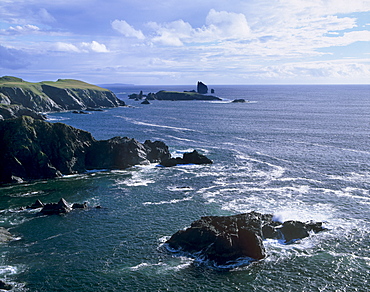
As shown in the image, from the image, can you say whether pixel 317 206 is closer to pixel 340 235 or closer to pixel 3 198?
pixel 340 235

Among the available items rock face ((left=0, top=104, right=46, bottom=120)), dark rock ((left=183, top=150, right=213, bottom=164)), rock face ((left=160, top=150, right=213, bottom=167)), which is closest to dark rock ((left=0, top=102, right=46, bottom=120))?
rock face ((left=0, top=104, right=46, bottom=120))

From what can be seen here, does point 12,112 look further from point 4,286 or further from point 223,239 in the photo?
point 223,239

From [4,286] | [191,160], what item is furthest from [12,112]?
[4,286]

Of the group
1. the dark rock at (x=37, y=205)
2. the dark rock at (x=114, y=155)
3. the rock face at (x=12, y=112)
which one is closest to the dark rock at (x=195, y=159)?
the dark rock at (x=114, y=155)

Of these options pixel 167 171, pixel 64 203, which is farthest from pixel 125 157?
pixel 64 203

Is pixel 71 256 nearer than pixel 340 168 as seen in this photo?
Yes

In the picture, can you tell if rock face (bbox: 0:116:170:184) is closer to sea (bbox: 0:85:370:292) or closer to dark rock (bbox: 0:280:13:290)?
sea (bbox: 0:85:370:292)
